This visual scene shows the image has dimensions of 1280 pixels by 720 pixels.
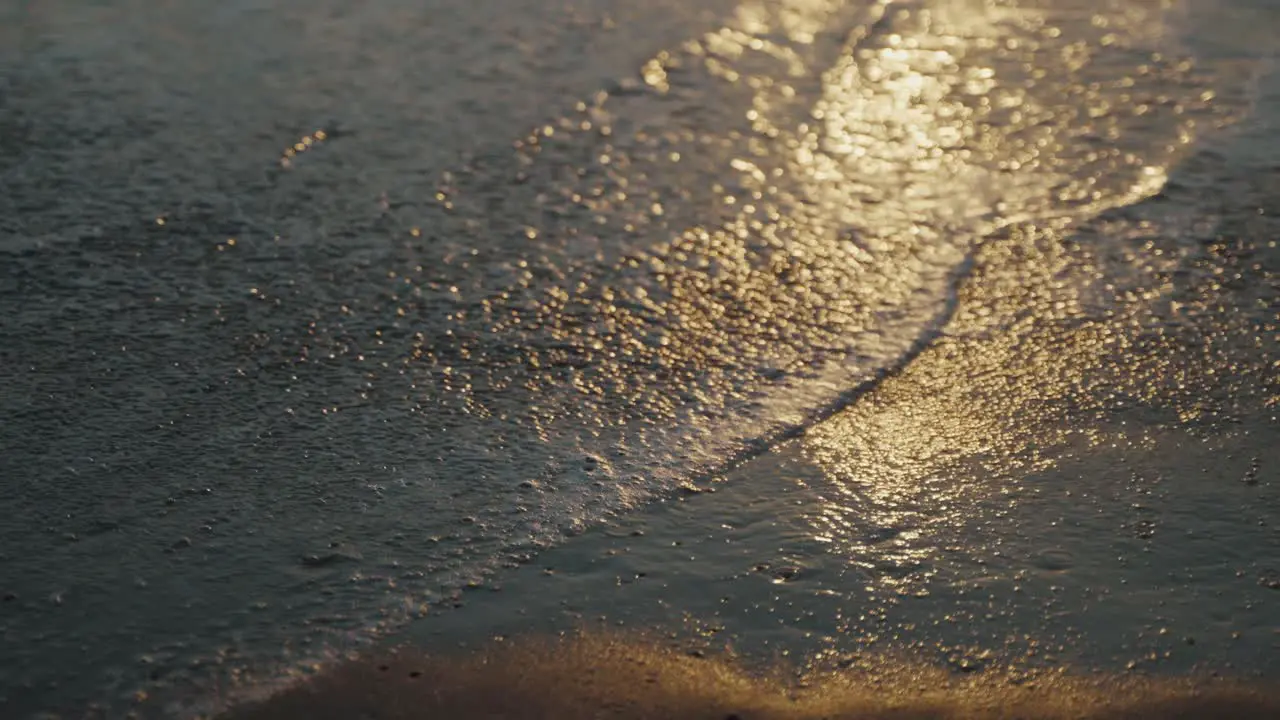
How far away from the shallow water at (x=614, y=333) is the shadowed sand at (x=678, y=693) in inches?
4.4

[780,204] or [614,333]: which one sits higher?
[780,204]

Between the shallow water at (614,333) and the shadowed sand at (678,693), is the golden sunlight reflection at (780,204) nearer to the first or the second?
the shallow water at (614,333)

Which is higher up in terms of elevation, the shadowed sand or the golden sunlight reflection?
the golden sunlight reflection

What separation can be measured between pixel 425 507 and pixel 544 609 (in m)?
0.52

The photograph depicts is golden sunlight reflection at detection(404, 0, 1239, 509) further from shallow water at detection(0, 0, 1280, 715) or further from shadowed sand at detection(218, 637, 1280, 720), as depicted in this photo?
shadowed sand at detection(218, 637, 1280, 720)

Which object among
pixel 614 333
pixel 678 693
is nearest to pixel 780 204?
pixel 614 333

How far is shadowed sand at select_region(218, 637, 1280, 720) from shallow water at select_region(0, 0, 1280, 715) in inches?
4.4

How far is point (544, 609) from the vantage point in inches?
126

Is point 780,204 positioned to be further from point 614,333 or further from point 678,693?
point 678,693

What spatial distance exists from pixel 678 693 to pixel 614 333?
5.82 feet

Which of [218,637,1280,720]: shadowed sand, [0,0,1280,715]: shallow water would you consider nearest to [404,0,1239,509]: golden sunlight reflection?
[0,0,1280,715]: shallow water

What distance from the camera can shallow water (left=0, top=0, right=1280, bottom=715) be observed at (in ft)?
10.7

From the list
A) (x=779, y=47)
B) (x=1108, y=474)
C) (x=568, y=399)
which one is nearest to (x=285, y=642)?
(x=568, y=399)

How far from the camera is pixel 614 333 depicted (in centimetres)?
452
